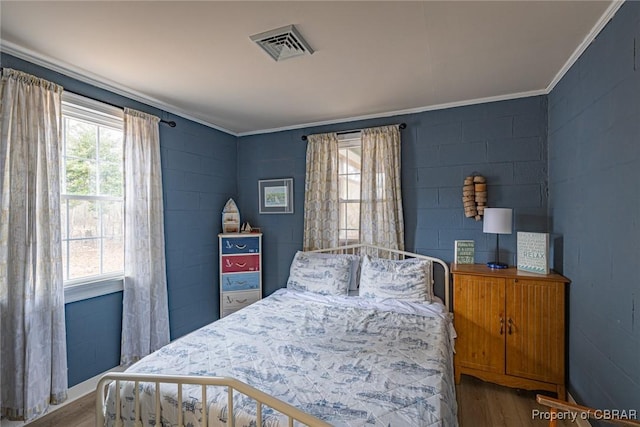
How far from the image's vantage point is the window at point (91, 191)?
90.0 inches

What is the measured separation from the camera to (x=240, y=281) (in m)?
3.49

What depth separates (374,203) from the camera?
319 cm

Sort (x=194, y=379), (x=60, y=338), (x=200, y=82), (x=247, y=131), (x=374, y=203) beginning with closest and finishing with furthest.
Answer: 1. (x=194, y=379)
2. (x=60, y=338)
3. (x=200, y=82)
4. (x=374, y=203)
5. (x=247, y=131)

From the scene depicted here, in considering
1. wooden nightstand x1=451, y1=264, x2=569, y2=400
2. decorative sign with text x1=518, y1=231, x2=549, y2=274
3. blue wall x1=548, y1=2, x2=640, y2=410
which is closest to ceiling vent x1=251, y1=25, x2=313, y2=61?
blue wall x1=548, y1=2, x2=640, y2=410

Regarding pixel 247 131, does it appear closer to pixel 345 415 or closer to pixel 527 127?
pixel 527 127

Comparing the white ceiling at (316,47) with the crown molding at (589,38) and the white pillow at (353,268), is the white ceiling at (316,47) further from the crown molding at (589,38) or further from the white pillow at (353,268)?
the white pillow at (353,268)

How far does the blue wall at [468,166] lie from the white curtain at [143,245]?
182 centimetres

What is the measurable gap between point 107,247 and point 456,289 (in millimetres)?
2972

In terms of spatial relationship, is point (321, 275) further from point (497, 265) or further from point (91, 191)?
point (91, 191)

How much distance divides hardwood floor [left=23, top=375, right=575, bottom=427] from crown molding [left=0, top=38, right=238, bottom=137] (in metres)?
2.38

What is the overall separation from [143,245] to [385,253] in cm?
230

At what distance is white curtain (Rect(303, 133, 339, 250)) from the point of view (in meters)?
3.42

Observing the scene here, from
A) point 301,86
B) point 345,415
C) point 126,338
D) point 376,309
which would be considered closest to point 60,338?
point 126,338

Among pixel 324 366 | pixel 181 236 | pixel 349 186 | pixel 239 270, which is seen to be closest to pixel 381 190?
pixel 349 186
